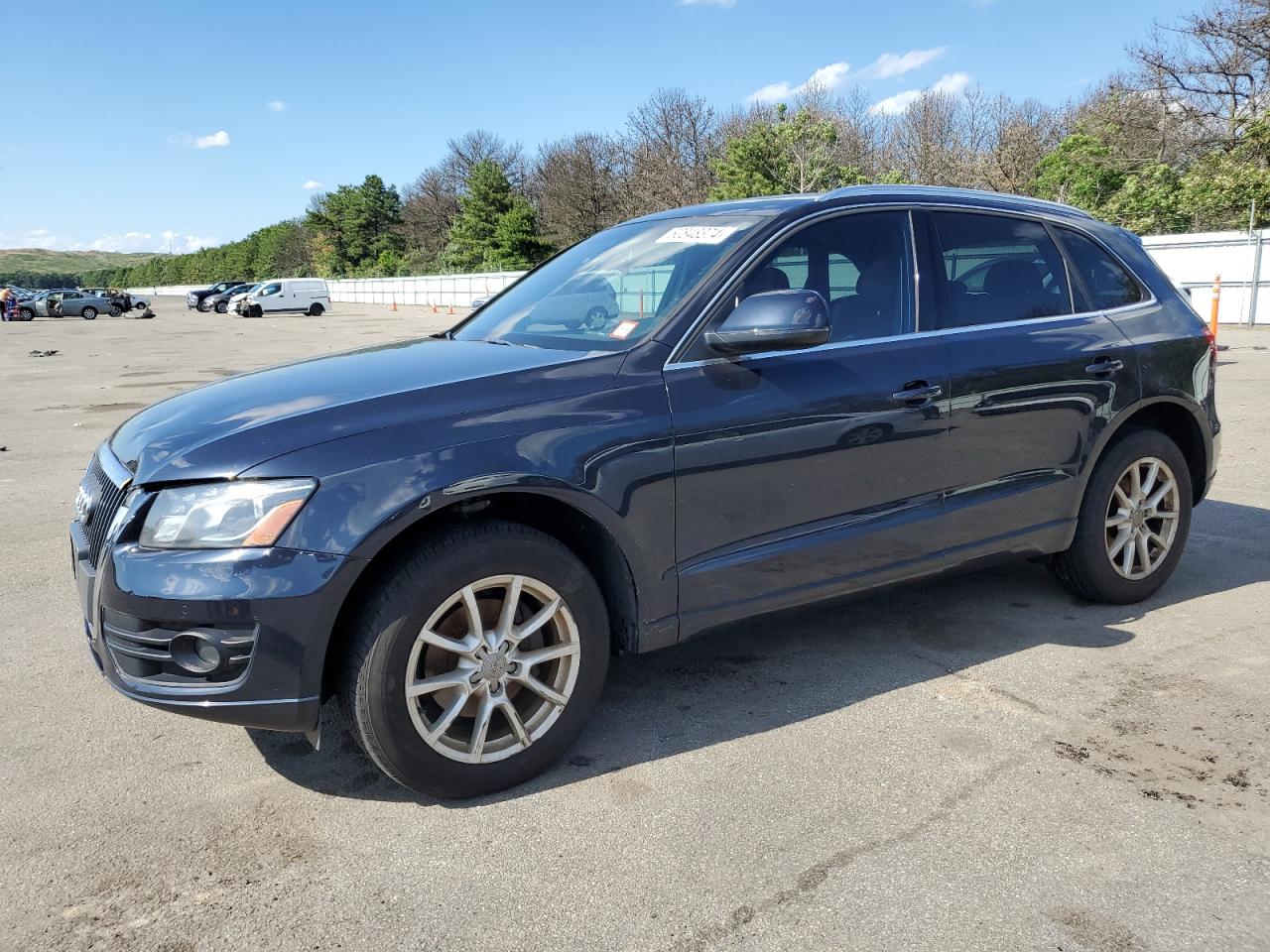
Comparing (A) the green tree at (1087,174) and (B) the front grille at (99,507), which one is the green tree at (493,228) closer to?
(A) the green tree at (1087,174)

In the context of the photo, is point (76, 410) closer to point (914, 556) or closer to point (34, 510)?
point (34, 510)

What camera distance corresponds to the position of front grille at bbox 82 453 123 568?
2901 mm

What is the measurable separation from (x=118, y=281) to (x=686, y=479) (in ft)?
687

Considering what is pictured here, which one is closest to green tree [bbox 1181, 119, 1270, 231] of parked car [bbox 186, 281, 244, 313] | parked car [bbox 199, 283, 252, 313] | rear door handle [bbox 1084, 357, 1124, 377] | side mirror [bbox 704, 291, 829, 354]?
rear door handle [bbox 1084, 357, 1124, 377]

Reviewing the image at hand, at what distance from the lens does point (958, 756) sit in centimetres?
321

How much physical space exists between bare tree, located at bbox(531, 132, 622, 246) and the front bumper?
201 feet

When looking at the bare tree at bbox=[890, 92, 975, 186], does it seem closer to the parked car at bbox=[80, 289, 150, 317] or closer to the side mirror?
the parked car at bbox=[80, 289, 150, 317]

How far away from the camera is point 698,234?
377 centimetres

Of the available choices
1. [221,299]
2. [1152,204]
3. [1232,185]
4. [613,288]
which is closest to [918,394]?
[613,288]

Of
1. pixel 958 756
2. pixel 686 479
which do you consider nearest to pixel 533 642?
pixel 686 479

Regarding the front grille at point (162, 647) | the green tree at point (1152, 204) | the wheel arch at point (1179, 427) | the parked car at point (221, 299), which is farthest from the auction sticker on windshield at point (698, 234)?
the parked car at point (221, 299)

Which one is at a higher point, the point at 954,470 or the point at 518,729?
the point at 954,470

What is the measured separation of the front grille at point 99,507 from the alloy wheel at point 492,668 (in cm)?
99

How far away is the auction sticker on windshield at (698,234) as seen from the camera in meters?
3.66
